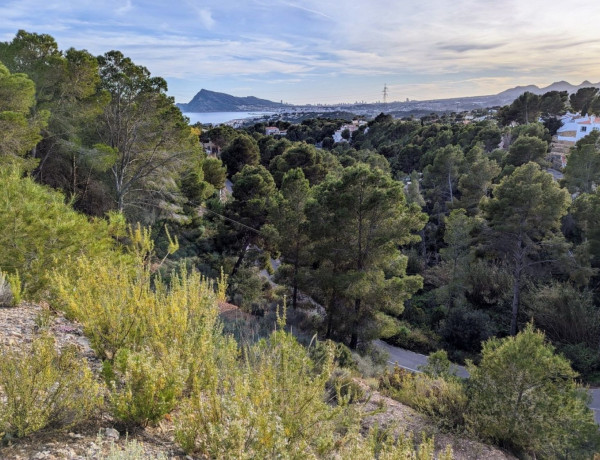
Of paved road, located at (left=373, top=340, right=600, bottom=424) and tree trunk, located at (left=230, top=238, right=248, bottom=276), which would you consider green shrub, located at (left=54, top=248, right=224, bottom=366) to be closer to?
paved road, located at (left=373, top=340, right=600, bottom=424)

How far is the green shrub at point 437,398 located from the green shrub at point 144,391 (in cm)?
506

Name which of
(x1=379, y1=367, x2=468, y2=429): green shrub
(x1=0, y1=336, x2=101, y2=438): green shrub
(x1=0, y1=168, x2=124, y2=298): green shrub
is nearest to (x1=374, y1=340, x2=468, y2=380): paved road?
(x1=379, y1=367, x2=468, y2=429): green shrub

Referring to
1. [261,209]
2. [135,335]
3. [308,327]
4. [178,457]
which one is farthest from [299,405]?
[261,209]

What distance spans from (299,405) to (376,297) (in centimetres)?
1016

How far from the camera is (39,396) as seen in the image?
2535 mm

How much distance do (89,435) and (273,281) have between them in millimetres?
13827

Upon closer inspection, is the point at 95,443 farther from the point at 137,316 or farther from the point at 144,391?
the point at 137,316

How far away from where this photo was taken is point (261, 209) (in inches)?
664

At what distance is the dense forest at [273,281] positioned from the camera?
2633mm

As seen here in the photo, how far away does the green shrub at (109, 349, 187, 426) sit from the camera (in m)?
2.53

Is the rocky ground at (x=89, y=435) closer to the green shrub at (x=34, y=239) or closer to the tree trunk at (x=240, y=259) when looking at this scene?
the green shrub at (x=34, y=239)

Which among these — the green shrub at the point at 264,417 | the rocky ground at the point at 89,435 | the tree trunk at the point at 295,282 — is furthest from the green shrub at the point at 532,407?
the tree trunk at the point at 295,282

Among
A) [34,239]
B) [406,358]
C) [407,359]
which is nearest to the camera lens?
[34,239]

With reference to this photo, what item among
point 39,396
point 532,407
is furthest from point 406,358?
point 39,396
